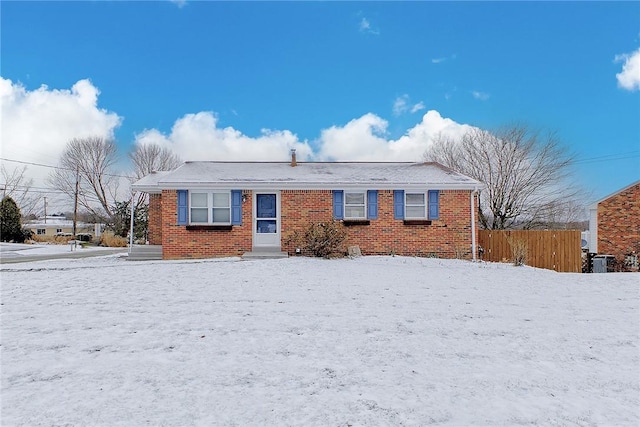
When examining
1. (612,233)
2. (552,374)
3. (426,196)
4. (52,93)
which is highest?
(52,93)

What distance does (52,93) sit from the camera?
1775 centimetres

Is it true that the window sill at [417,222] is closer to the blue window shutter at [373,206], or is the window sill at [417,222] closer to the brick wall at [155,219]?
the blue window shutter at [373,206]

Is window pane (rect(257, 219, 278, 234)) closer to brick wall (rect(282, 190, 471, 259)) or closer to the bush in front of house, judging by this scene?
brick wall (rect(282, 190, 471, 259))

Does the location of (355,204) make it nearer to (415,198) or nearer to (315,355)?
(415,198)

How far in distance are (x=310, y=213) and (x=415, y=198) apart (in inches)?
163

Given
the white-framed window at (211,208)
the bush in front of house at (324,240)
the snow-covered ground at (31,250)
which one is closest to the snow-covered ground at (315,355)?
the bush in front of house at (324,240)

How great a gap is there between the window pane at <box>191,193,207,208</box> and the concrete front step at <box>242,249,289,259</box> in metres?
2.51

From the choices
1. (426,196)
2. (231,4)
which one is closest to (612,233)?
(426,196)

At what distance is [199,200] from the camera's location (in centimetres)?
1367

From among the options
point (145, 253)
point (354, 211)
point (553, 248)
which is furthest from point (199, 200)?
point (553, 248)

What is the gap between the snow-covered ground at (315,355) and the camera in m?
2.90

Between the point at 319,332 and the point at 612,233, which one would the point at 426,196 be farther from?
the point at 319,332

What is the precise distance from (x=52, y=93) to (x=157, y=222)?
9.11 m

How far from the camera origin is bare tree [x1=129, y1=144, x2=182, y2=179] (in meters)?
34.4
